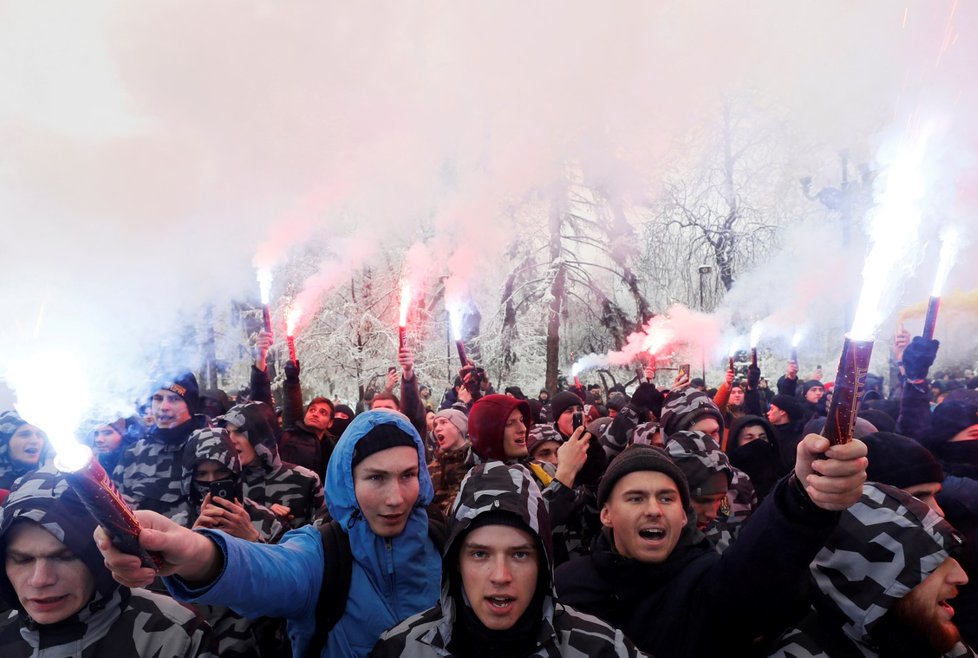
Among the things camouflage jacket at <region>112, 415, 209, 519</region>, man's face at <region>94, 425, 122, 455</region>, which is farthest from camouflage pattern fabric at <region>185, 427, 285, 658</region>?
man's face at <region>94, 425, 122, 455</region>

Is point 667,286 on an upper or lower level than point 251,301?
upper

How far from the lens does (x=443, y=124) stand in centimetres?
1587

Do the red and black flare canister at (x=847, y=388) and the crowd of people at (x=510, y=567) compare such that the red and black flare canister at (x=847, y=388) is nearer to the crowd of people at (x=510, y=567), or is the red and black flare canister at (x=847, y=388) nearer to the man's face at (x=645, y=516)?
the crowd of people at (x=510, y=567)

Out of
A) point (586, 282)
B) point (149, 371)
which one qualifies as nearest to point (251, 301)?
point (149, 371)

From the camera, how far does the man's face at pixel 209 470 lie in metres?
3.50

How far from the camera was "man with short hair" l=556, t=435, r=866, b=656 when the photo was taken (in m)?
1.57

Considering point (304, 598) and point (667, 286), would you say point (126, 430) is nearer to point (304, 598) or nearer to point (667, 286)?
point (304, 598)

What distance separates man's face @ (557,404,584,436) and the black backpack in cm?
401

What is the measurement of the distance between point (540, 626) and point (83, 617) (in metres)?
1.60

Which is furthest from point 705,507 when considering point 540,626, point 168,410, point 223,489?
→ point 168,410

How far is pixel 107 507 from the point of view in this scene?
1.35m

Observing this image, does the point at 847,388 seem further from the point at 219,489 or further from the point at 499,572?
the point at 219,489

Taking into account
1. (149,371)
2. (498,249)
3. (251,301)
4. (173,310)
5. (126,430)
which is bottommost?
(126,430)

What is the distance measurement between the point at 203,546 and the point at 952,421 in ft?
14.6
